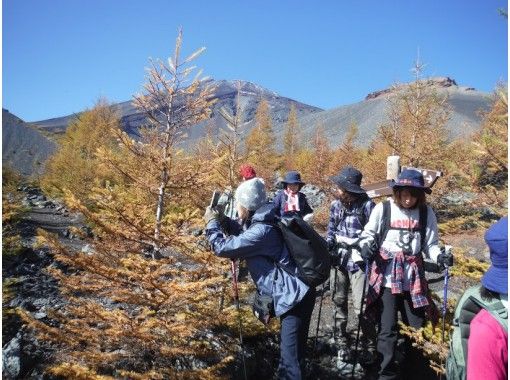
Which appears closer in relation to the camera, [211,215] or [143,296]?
[211,215]

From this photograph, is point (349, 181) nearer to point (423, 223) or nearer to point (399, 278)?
point (423, 223)

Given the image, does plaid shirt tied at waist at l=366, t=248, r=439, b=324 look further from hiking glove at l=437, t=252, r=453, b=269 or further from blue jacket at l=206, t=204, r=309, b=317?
blue jacket at l=206, t=204, r=309, b=317

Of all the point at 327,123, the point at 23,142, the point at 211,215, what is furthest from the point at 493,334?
the point at 327,123

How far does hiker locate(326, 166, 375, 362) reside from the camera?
14.3ft

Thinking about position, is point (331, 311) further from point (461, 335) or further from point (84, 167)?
point (84, 167)

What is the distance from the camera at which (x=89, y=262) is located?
3.86 metres

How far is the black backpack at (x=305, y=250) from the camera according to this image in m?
3.02

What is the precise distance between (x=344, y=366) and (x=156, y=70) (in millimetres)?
4916

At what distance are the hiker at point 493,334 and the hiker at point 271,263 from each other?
149 cm

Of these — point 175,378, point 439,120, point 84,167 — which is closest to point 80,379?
point 175,378

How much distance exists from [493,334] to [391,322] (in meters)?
2.00

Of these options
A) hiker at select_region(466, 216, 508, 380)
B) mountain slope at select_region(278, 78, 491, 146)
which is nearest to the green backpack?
hiker at select_region(466, 216, 508, 380)

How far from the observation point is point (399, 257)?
3.55 m

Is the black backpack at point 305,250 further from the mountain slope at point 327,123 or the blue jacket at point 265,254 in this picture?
the mountain slope at point 327,123
